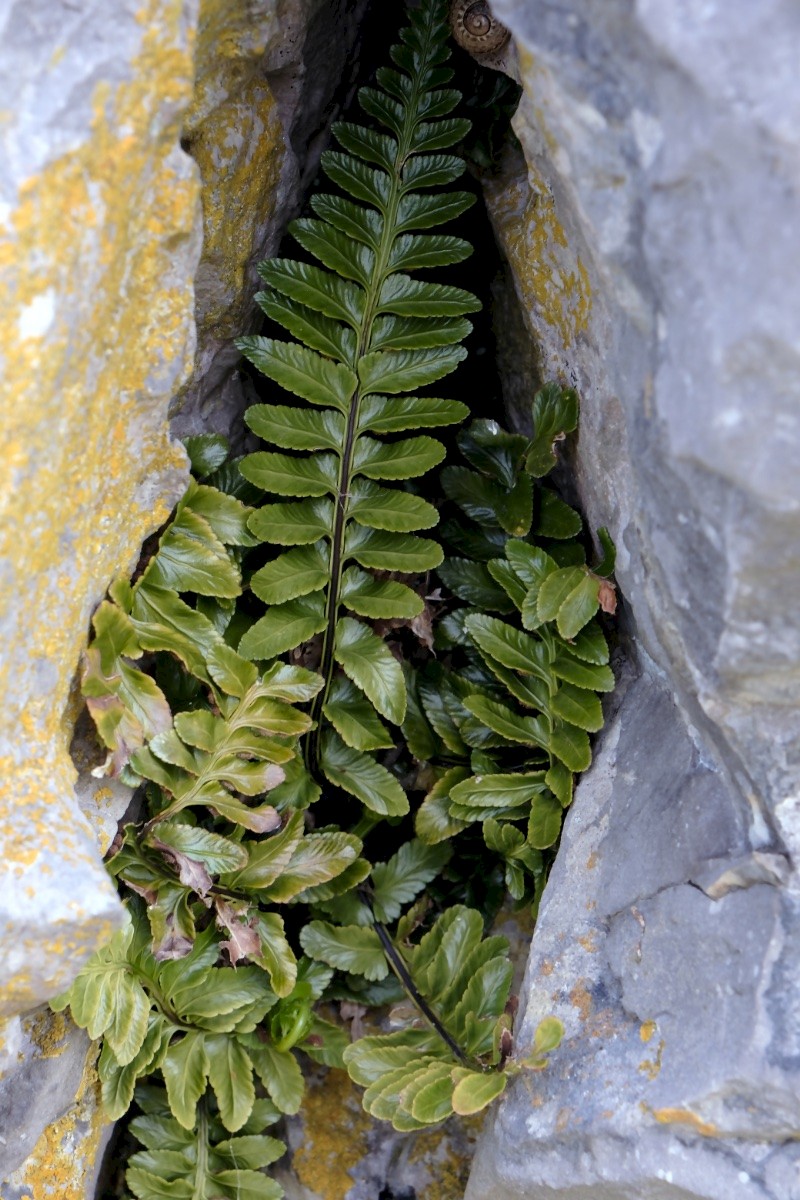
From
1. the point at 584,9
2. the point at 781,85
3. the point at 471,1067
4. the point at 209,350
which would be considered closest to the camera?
the point at 781,85

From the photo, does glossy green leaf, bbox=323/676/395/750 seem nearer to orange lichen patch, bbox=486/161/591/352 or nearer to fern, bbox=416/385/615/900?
fern, bbox=416/385/615/900

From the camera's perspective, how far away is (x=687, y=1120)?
2.14 m

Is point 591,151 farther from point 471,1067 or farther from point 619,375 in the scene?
point 471,1067

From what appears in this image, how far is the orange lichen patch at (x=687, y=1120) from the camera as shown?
6.95 ft

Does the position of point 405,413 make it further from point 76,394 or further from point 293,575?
point 76,394

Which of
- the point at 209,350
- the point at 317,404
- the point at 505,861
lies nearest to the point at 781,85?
the point at 317,404

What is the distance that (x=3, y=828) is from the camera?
2.02 m

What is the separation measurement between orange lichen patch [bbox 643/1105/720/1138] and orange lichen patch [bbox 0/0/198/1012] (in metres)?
1.14

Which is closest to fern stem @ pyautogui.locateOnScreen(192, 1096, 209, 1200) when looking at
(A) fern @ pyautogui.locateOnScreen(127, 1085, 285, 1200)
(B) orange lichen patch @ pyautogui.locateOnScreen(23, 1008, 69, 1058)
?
(A) fern @ pyautogui.locateOnScreen(127, 1085, 285, 1200)

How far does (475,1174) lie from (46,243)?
2.31 m

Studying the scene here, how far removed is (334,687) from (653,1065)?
116 cm

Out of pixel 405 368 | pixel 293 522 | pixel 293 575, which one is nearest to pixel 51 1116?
pixel 293 575

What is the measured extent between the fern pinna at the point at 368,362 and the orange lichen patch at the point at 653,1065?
0.92 m

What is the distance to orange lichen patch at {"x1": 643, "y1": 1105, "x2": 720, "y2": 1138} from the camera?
2.12 metres
